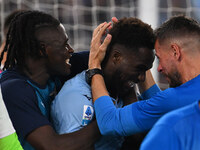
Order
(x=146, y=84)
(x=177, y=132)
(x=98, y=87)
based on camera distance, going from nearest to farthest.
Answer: (x=177, y=132) < (x=98, y=87) < (x=146, y=84)

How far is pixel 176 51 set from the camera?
54.0 inches

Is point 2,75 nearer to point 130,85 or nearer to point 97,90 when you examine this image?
point 97,90

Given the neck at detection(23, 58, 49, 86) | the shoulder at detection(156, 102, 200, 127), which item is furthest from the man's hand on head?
the shoulder at detection(156, 102, 200, 127)

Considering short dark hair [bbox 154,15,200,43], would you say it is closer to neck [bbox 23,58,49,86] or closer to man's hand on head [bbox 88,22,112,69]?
man's hand on head [bbox 88,22,112,69]

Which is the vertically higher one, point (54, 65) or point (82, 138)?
point (54, 65)

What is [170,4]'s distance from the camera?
4086mm

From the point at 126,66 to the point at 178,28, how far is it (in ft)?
1.10

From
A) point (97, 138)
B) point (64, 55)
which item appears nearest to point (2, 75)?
point (64, 55)

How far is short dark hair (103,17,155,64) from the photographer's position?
162cm

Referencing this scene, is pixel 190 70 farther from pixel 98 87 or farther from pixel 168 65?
pixel 98 87

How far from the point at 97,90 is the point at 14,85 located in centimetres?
36

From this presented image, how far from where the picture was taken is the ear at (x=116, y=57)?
1630mm

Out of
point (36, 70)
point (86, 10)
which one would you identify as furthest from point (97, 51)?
point (86, 10)

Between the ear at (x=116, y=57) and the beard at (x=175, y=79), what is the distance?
298mm
